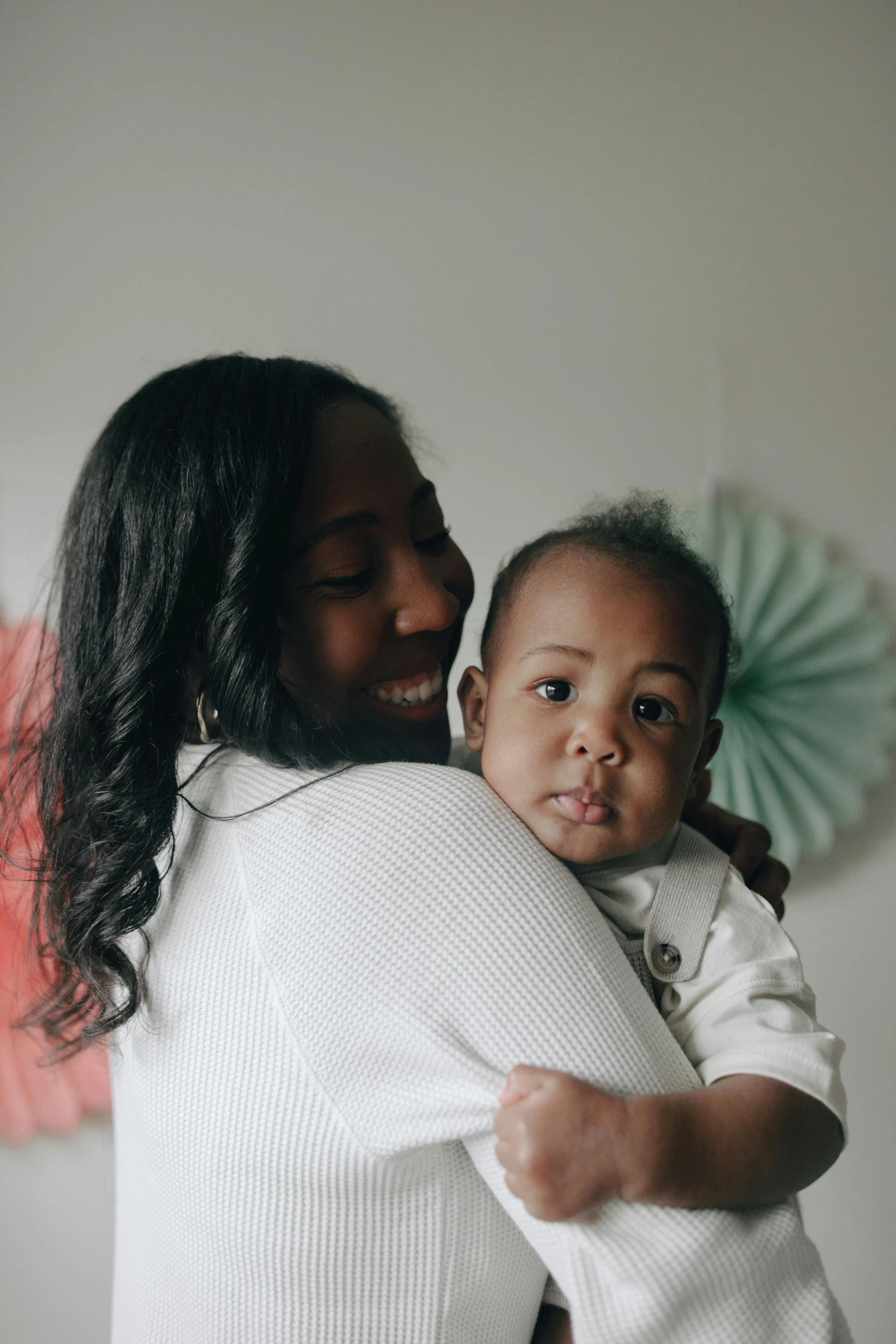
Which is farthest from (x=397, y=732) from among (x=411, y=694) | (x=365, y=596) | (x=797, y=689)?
(x=797, y=689)

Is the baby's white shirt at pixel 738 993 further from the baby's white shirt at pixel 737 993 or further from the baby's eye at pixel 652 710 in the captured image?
the baby's eye at pixel 652 710

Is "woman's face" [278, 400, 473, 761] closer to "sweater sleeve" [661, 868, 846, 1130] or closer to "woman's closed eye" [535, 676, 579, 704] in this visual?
"woman's closed eye" [535, 676, 579, 704]

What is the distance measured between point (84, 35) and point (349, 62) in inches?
18.7

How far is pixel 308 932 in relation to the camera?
0.66m

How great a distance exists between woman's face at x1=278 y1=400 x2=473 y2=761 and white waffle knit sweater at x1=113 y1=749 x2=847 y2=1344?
0.57 feet

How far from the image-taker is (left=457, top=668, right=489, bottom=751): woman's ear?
1005mm

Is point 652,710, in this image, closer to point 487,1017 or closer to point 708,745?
point 708,745

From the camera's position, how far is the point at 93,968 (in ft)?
2.78

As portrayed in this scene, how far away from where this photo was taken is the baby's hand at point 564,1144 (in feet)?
1.85

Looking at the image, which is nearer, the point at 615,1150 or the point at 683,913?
the point at 615,1150

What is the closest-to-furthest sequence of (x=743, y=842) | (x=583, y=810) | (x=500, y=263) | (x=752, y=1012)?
(x=752, y=1012) → (x=583, y=810) → (x=743, y=842) → (x=500, y=263)

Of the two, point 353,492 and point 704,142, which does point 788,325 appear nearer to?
point 704,142

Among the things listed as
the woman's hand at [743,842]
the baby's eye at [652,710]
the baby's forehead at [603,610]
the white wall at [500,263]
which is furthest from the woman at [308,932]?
the white wall at [500,263]

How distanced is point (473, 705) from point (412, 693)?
62 millimetres
